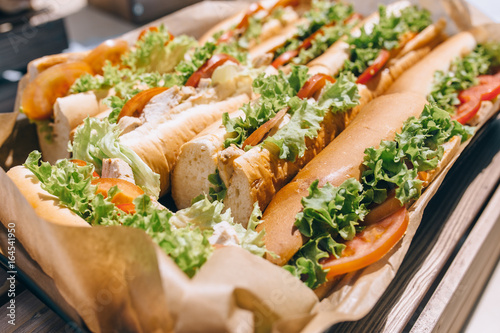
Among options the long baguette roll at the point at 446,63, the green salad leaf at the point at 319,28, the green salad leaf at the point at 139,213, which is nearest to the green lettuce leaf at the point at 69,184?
the green salad leaf at the point at 139,213

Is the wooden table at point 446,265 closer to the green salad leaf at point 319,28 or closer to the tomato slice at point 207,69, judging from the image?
the green salad leaf at point 319,28

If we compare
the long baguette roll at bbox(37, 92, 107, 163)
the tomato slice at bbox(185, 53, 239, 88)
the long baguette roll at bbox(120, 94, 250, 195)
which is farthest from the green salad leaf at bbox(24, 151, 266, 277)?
the tomato slice at bbox(185, 53, 239, 88)

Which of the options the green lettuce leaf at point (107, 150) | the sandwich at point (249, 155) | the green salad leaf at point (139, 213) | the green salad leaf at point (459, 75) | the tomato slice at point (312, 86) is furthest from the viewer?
the green salad leaf at point (459, 75)

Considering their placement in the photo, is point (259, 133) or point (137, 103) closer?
point (259, 133)

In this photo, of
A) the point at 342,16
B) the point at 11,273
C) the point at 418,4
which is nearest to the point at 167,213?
the point at 11,273

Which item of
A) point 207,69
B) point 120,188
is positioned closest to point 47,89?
point 207,69

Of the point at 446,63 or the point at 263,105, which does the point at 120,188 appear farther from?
the point at 446,63
